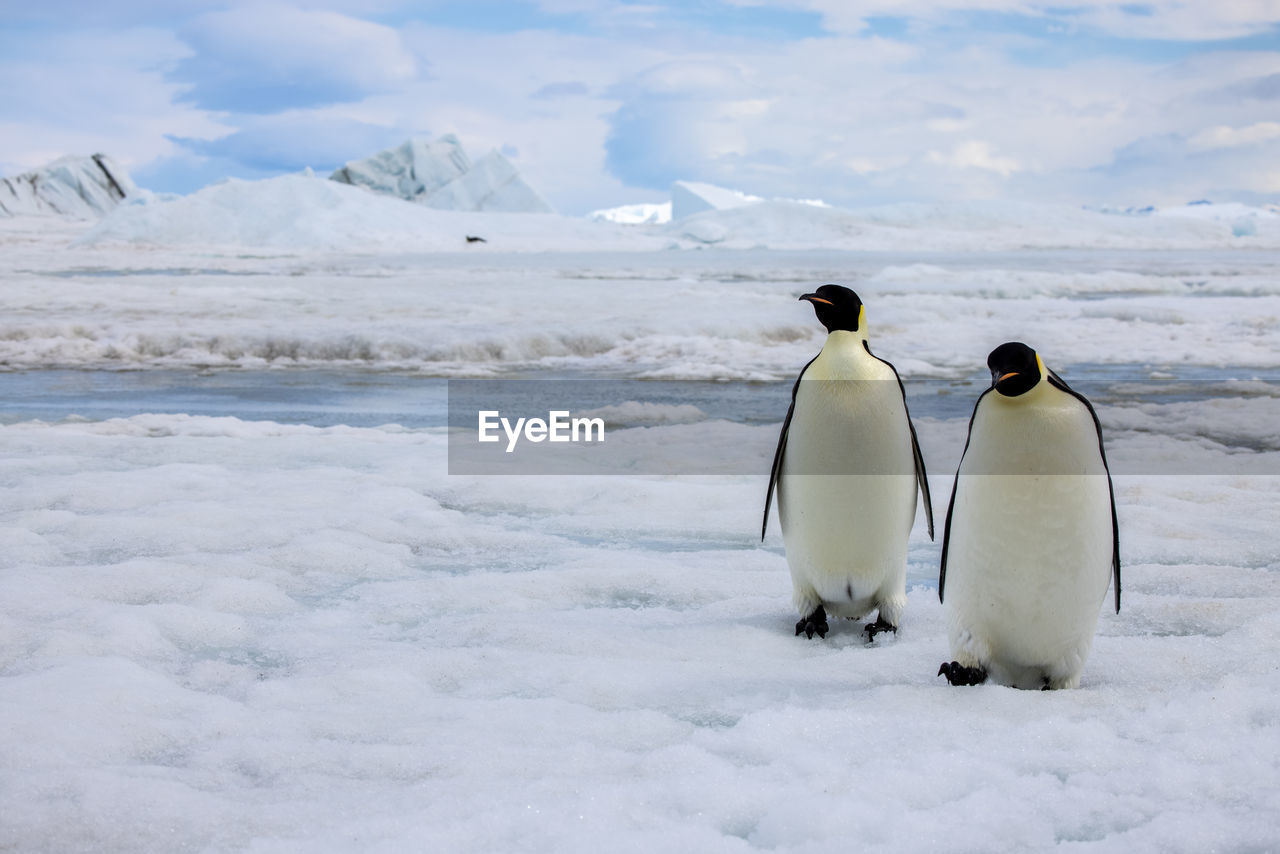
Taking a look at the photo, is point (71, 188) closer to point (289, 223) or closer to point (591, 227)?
point (289, 223)

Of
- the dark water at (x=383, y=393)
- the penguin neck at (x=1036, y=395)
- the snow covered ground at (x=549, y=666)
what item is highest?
the penguin neck at (x=1036, y=395)

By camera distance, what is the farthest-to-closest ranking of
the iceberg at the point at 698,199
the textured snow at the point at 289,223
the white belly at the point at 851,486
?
the iceberg at the point at 698,199
the textured snow at the point at 289,223
the white belly at the point at 851,486

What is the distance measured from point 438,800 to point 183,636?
1.04m

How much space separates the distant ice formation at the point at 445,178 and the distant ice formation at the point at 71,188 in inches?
716

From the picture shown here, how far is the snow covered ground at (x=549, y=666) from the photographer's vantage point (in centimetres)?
157

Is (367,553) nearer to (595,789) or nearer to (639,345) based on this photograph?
(595,789)

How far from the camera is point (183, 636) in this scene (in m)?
2.38

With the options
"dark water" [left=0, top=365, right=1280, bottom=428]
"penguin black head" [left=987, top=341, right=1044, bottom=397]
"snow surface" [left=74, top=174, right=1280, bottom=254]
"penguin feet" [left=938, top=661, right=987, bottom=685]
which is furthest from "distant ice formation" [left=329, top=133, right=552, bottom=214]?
"penguin black head" [left=987, top=341, right=1044, bottom=397]

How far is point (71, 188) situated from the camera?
6084 cm

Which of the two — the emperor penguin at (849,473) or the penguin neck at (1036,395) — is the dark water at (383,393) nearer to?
the emperor penguin at (849,473)

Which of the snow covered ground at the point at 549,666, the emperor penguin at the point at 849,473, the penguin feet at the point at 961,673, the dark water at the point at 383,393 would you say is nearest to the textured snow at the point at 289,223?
the dark water at the point at 383,393

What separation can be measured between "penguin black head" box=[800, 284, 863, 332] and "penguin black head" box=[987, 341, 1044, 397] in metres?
0.47

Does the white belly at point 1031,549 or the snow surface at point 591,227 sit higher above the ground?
the snow surface at point 591,227

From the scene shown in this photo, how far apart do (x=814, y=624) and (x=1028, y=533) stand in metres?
0.67
